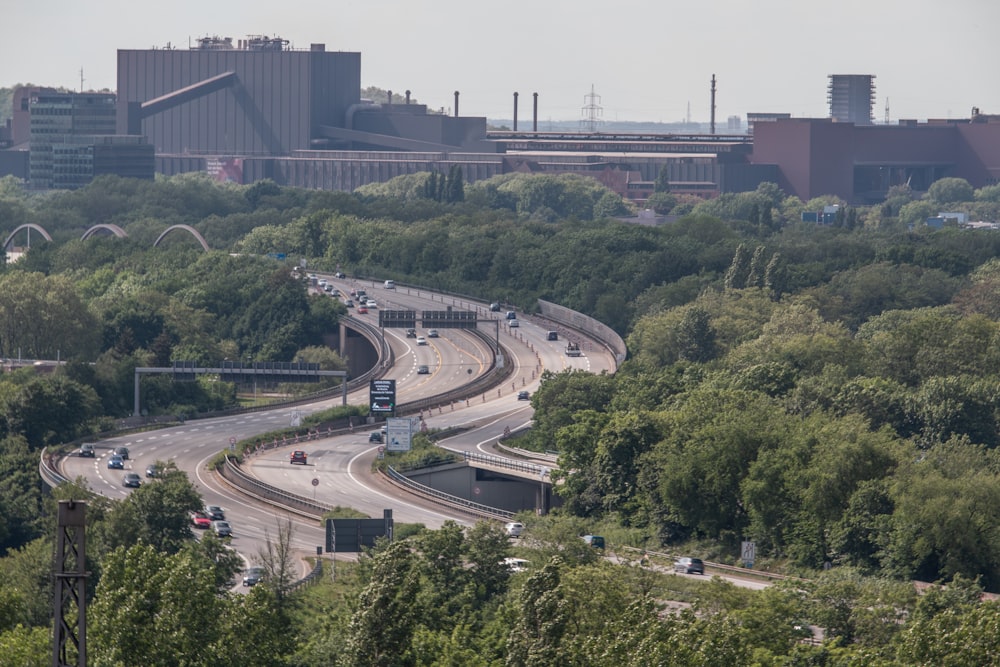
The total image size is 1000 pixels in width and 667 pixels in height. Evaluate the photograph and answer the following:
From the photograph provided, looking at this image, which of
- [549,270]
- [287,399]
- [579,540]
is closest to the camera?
[579,540]

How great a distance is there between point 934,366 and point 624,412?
23494 millimetres

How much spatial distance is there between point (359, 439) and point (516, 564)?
146ft

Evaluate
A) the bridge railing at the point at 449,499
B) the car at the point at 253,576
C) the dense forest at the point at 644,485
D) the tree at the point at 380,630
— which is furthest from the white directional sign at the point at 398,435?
the tree at the point at 380,630

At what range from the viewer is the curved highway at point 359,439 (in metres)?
98.8

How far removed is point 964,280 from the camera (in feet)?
585

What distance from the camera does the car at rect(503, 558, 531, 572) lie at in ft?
251

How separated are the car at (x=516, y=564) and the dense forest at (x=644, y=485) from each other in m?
0.53

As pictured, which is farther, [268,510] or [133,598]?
[268,510]

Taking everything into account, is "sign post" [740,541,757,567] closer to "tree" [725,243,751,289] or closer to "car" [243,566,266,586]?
"car" [243,566,266,586]

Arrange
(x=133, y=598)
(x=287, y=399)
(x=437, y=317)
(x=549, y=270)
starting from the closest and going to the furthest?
(x=133, y=598) → (x=287, y=399) → (x=437, y=317) → (x=549, y=270)

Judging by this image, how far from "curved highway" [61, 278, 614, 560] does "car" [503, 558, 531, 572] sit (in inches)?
516

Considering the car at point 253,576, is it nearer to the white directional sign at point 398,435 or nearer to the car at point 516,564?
the car at point 516,564

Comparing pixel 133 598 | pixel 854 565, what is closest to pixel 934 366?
pixel 854 565

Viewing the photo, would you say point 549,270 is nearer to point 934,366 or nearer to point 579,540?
point 934,366
